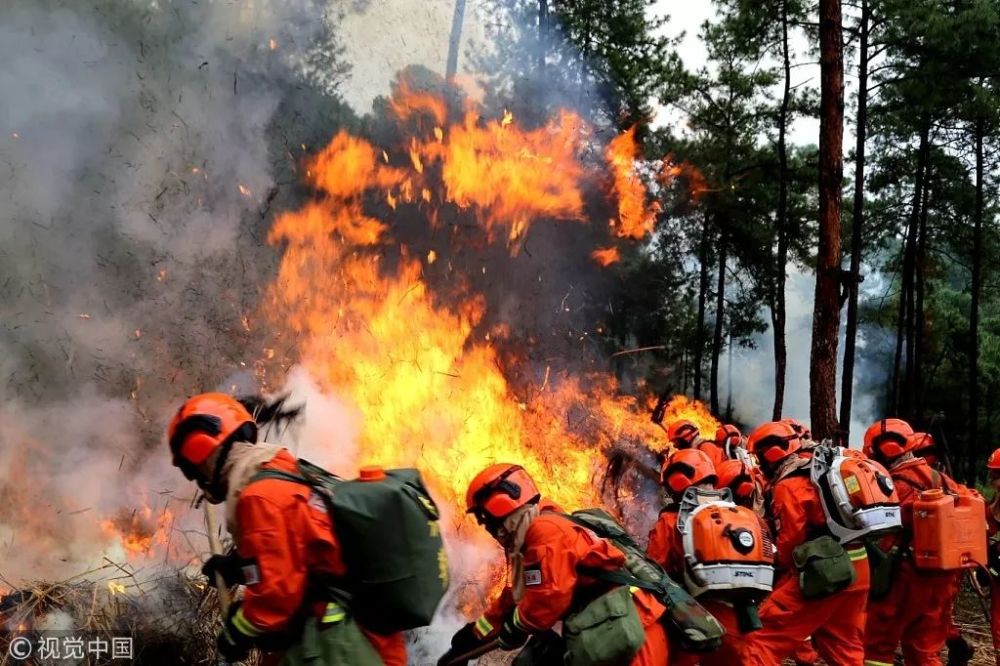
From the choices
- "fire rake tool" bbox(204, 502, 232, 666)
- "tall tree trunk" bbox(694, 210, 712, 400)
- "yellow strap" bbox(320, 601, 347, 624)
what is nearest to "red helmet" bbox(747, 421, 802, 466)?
"fire rake tool" bbox(204, 502, 232, 666)

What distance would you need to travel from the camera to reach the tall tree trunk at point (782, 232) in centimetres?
1611

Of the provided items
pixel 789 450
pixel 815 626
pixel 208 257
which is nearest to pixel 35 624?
pixel 208 257

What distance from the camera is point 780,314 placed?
661 inches

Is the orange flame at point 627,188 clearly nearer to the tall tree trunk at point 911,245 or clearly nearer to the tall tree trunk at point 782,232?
the tall tree trunk at point 782,232

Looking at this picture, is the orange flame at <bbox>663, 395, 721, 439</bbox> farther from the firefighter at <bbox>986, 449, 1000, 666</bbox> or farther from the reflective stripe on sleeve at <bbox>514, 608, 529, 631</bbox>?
the reflective stripe on sleeve at <bbox>514, 608, 529, 631</bbox>

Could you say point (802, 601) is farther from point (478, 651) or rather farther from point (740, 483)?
point (478, 651)

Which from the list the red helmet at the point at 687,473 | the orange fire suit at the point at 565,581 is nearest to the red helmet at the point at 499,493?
the orange fire suit at the point at 565,581

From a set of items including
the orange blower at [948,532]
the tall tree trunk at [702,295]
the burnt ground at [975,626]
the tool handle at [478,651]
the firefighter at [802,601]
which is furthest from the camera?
the tall tree trunk at [702,295]

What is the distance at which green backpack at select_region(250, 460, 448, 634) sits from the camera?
292 centimetres

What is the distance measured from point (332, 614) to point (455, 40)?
10066mm

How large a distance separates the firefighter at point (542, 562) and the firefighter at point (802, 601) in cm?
188

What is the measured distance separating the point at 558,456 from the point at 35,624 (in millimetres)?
5931

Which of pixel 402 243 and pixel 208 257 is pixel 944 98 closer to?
pixel 402 243

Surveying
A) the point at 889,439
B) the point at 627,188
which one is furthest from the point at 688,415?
the point at 889,439
